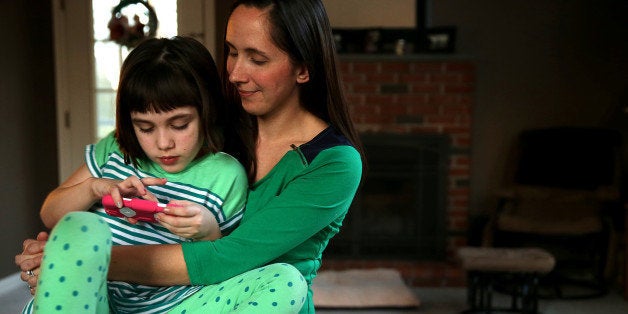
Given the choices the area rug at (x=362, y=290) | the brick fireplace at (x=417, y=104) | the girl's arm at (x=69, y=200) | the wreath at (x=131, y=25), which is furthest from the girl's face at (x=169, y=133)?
the brick fireplace at (x=417, y=104)

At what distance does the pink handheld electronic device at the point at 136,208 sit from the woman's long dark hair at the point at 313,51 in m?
0.34

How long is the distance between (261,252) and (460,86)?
295 cm

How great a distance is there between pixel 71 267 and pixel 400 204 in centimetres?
319

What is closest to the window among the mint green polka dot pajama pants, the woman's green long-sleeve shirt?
the woman's green long-sleeve shirt

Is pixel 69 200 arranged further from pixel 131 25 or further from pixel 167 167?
pixel 131 25

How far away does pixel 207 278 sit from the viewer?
3.34 ft

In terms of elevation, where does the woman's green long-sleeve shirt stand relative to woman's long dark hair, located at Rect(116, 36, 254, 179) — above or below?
below

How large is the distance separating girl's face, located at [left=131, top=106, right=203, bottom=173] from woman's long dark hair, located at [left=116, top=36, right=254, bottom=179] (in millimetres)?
11

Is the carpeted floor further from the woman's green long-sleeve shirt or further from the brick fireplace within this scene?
the woman's green long-sleeve shirt

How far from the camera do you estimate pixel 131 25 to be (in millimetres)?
2818

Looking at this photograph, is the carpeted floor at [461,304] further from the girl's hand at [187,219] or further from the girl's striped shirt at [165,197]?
the girl's hand at [187,219]

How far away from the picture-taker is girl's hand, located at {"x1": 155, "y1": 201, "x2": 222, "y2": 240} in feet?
3.06

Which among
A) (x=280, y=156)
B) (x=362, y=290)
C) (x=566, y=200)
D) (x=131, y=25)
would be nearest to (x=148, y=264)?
(x=280, y=156)

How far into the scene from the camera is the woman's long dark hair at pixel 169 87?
1073 millimetres
